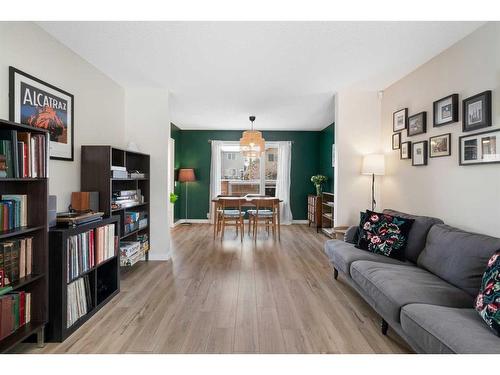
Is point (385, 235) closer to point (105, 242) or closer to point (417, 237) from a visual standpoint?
point (417, 237)

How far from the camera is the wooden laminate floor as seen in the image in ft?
6.40

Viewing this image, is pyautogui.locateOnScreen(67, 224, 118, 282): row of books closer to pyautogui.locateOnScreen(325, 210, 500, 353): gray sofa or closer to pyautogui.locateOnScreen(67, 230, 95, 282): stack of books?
pyautogui.locateOnScreen(67, 230, 95, 282): stack of books

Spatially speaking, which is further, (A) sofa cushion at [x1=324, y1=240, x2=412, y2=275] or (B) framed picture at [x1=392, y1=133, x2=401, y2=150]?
(B) framed picture at [x1=392, y1=133, x2=401, y2=150]

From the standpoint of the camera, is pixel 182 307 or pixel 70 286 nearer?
pixel 70 286

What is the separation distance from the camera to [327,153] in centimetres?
677

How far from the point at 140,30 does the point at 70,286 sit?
213 cm

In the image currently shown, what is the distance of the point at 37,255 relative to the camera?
1.94 meters

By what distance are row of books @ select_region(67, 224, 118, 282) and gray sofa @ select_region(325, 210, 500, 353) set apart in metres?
2.22

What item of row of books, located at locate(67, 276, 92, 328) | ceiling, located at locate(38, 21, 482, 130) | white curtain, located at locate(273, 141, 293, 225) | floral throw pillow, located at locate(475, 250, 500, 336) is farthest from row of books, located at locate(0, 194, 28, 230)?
white curtain, located at locate(273, 141, 293, 225)

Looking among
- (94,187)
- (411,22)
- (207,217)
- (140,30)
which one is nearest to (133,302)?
(94,187)

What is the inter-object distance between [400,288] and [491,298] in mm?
499

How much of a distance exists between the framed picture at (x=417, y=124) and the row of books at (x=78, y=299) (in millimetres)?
3588
